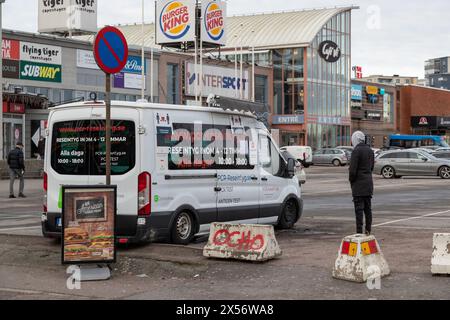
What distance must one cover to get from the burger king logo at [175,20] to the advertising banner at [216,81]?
16.1 ft

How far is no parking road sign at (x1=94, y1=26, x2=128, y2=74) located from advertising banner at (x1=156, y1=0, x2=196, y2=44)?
4250cm

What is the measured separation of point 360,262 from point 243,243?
7.08 ft

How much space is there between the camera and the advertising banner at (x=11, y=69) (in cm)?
4336

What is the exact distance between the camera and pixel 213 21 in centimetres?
5353

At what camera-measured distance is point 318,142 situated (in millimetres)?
76062

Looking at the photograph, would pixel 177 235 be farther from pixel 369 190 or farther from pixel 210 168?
pixel 369 190

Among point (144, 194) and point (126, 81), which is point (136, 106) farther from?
point (126, 81)

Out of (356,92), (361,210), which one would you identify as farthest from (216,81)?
(361,210)

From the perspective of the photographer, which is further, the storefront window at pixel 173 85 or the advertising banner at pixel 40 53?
the storefront window at pixel 173 85

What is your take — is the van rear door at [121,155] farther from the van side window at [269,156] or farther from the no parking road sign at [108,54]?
the van side window at [269,156]

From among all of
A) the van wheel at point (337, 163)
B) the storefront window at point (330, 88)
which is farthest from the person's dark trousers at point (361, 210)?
the storefront window at point (330, 88)

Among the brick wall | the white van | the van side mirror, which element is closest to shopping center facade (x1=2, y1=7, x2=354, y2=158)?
the brick wall

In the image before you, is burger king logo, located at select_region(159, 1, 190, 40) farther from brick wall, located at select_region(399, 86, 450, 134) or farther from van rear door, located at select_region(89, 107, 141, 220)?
brick wall, located at select_region(399, 86, 450, 134)
